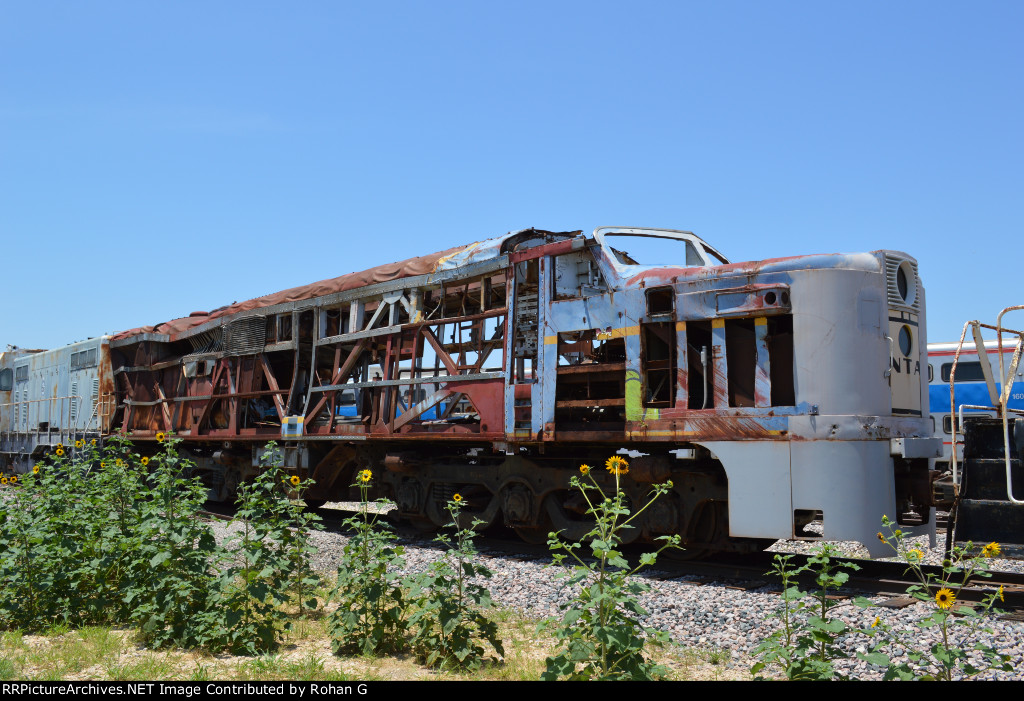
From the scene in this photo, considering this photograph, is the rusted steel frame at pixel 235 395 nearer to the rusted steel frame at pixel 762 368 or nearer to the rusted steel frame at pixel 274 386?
the rusted steel frame at pixel 274 386

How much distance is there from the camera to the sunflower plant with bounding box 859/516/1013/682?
3377 mm

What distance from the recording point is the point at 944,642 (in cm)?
375

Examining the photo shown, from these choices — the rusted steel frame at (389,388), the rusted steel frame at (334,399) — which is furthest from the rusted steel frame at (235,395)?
the rusted steel frame at (389,388)

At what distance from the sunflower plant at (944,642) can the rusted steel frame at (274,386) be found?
9148 mm

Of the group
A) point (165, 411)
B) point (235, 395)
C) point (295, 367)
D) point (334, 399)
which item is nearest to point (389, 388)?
point (334, 399)

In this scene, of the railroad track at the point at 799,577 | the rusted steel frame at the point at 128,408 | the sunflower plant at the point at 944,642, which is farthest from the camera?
the rusted steel frame at the point at 128,408

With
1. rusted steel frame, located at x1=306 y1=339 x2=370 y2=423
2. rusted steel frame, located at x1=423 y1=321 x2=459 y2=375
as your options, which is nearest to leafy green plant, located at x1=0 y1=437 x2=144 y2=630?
rusted steel frame, located at x1=423 y1=321 x2=459 y2=375

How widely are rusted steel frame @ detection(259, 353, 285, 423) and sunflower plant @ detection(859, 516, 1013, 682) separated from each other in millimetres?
9148

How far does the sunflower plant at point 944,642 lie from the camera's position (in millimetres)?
3377

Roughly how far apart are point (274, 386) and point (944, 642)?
11.2 m

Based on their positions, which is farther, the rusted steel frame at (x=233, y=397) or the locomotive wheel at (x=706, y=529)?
the rusted steel frame at (x=233, y=397)

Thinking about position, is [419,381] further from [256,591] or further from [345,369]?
[256,591]

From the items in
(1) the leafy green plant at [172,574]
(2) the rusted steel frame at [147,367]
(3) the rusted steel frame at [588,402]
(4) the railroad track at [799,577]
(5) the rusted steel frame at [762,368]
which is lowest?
(4) the railroad track at [799,577]
